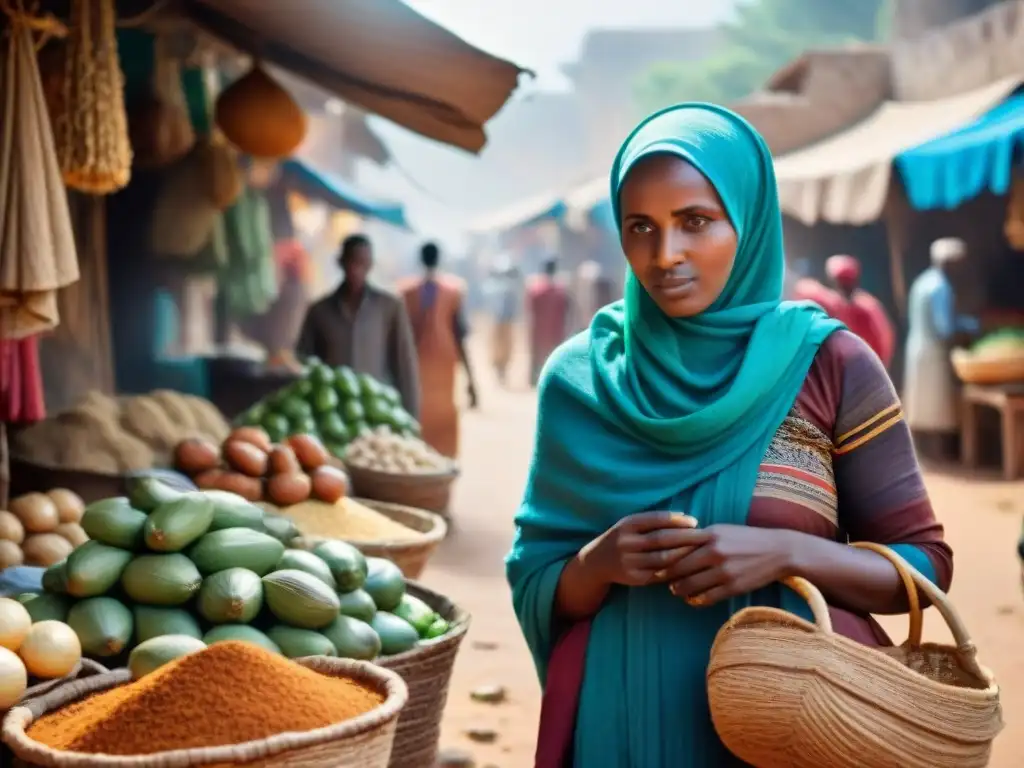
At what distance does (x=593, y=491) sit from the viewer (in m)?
2.00

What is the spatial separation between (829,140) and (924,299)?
16.8 feet

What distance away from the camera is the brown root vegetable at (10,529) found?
4.11m

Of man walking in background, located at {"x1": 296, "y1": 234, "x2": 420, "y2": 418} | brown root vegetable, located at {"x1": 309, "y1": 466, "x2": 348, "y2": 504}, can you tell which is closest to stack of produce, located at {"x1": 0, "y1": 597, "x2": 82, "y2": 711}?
brown root vegetable, located at {"x1": 309, "y1": 466, "x2": 348, "y2": 504}

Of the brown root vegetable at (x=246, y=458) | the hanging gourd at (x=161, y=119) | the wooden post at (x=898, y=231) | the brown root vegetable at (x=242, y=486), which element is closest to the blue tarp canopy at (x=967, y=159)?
the wooden post at (x=898, y=231)

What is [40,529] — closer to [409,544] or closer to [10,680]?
[409,544]

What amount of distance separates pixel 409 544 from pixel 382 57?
2073 mm

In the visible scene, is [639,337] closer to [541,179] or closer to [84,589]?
[84,589]

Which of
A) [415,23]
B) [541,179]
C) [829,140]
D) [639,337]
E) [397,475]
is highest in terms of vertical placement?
[541,179]

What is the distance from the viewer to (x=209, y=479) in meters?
4.46

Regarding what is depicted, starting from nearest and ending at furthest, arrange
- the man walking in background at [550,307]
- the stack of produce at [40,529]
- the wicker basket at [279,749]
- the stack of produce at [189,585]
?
the wicker basket at [279,749] < the stack of produce at [189,585] < the stack of produce at [40,529] < the man walking in background at [550,307]

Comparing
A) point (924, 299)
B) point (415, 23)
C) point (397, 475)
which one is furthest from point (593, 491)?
point (924, 299)

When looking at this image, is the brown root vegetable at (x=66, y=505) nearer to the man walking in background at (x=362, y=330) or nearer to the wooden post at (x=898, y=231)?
the man walking in background at (x=362, y=330)

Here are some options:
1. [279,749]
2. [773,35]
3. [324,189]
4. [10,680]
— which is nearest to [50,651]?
[10,680]

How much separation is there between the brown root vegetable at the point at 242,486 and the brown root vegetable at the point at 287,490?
1.5 inches
